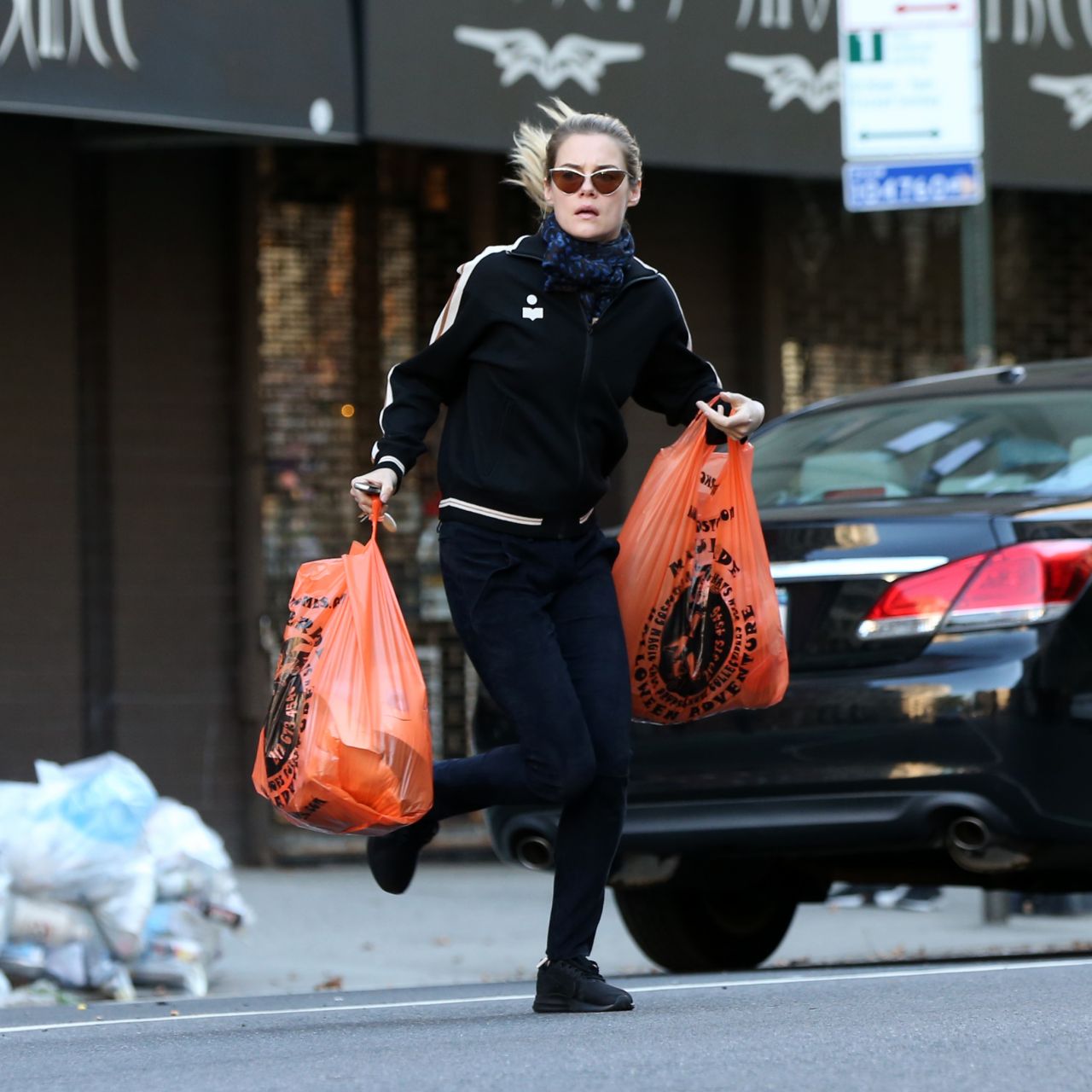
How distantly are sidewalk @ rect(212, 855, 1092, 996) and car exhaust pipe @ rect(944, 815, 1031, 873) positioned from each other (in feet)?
5.75

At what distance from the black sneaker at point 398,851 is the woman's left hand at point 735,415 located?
104 centimetres

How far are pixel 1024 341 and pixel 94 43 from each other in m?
5.54

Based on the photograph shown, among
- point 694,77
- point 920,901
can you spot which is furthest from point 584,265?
point 920,901

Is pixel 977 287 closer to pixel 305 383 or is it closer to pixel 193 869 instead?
pixel 305 383

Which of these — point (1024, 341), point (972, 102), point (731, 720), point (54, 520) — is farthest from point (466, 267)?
point (1024, 341)

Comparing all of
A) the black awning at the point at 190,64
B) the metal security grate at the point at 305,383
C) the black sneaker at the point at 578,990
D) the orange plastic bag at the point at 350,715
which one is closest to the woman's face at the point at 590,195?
the orange plastic bag at the point at 350,715

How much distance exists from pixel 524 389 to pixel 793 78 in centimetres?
574

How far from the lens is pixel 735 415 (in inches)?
200

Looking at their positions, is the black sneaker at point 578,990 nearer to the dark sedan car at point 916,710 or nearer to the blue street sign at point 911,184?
the dark sedan car at point 916,710

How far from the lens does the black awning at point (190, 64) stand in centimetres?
868

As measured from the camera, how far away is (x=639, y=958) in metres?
8.49

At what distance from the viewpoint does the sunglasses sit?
483cm

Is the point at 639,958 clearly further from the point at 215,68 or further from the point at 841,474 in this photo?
the point at 215,68

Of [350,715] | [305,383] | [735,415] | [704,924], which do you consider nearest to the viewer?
[350,715]
